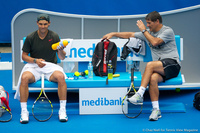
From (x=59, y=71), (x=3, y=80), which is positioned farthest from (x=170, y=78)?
(x=3, y=80)

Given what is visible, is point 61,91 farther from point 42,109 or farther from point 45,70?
point 42,109

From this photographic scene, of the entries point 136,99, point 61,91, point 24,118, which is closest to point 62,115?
point 61,91

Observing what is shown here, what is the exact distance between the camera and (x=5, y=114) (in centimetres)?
495

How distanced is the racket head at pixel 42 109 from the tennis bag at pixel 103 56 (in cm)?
88

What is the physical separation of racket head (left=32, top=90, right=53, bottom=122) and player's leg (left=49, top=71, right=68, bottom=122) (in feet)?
0.53

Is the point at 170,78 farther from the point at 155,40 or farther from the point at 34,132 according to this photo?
the point at 34,132

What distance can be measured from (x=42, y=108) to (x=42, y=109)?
33mm

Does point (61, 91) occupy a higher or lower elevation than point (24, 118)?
higher

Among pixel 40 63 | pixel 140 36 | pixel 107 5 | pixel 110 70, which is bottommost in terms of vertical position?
pixel 110 70

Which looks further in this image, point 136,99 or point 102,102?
point 102,102

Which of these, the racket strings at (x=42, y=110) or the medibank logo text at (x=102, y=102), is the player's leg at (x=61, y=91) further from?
the medibank logo text at (x=102, y=102)

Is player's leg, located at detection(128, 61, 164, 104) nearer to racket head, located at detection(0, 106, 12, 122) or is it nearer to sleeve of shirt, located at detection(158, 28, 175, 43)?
sleeve of shirt, located at detection(158, 28, 175, 43)

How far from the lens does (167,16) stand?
6281 mm

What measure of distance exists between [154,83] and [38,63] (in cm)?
157
